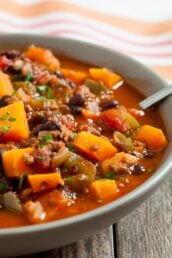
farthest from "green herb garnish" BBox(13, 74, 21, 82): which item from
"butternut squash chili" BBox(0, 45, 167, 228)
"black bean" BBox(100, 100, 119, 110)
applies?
"black bean" BBox(100, 100, 119, 110)

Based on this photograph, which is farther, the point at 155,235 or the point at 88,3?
the point at 88,3

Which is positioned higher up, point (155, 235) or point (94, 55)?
point (94, 55)

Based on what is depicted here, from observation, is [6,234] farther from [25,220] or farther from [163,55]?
[163,55]

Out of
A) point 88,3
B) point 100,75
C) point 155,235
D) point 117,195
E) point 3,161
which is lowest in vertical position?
point 155,235

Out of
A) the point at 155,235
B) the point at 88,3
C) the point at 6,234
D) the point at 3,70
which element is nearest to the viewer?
the point at 6,234

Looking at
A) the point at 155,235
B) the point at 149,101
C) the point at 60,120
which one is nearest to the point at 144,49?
the point at 149,101
